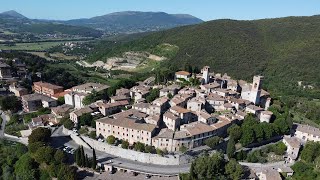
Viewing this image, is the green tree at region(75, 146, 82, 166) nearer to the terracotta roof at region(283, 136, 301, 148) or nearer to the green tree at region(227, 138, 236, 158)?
the green tree at region(227, 138, 236, 158)

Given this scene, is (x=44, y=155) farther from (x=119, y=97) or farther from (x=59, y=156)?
(x=119, y=97)

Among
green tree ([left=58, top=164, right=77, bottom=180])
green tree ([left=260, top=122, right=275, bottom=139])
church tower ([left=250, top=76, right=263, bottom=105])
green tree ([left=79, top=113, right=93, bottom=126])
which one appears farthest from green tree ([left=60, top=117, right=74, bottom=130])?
church tower ([left=250, top=76, right=263, bottom=105])

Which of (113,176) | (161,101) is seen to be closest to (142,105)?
(161,101)

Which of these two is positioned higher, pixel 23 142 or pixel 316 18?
pixel 316 18

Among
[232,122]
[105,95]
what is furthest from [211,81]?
[105,95]

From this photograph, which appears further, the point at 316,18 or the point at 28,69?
the point at 316,18

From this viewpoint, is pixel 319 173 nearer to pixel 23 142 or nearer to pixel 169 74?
pixel 169 74
